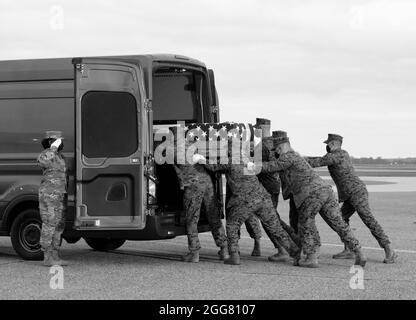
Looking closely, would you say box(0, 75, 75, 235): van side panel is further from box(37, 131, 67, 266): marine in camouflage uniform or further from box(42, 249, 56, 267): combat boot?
box(42, 249, 56, 267): combat boot

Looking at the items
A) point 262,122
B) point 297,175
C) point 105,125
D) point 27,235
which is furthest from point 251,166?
point 27,235

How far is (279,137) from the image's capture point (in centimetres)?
960

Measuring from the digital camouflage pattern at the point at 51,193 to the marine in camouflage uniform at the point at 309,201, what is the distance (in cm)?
258

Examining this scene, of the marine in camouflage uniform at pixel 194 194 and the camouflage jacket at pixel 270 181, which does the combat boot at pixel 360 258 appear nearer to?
the camouflage jacket at pixel 270 181

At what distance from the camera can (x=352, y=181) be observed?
32.7 feet

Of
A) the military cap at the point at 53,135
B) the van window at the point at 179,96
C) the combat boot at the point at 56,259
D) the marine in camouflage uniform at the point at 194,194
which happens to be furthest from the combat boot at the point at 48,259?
the van window at the point at 179,96

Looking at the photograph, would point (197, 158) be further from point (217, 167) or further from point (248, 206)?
point (248, 206)

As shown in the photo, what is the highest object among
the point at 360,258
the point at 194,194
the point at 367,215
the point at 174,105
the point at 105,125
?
the point at 174,105

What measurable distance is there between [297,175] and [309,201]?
38 cm

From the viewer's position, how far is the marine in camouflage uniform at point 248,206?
9391mm
